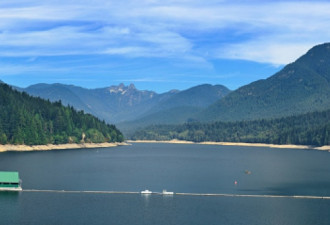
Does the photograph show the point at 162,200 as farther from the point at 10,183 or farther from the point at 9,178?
the point at 9,178

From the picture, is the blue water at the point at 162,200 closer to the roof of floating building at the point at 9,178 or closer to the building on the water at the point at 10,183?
the building on the water at the point at 10,183

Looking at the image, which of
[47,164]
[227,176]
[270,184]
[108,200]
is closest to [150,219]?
[108,200]

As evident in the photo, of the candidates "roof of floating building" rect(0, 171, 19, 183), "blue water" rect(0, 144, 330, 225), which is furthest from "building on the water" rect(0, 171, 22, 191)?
"blue water" rect(0, 144, 330, 225)

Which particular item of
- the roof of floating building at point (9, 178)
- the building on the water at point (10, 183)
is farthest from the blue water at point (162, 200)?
the roof of floating building at point (9, 178)

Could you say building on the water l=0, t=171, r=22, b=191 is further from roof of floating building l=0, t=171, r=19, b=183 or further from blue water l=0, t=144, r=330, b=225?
blue water l=0, t=144, r=330, b=225

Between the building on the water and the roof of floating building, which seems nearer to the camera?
the building on the water

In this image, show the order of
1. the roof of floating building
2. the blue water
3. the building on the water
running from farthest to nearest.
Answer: the roof of floating building, the building on the water, the blue water

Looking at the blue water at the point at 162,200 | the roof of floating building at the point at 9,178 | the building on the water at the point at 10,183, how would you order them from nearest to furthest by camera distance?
the blue water at the point at 162,200 < the building on the water at the point at 10,183 < the roof of floating building at the point at 9,178

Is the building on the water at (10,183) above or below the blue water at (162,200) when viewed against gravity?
above

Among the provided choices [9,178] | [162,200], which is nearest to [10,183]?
[9,178]

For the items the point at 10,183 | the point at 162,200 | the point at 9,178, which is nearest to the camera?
the point at 162,200

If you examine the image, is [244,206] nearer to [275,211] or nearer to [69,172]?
[275,211]
